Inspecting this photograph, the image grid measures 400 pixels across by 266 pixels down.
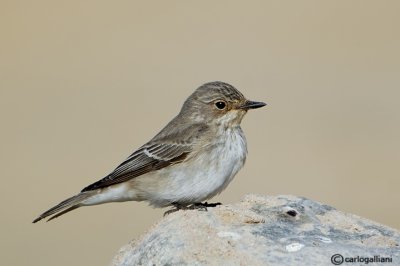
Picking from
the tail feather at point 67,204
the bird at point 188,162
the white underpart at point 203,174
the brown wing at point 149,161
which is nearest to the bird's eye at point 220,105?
the bird at point 188,162

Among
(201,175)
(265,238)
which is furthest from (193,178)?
(265,238)

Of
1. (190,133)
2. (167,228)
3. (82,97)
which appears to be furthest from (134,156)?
(82,97)

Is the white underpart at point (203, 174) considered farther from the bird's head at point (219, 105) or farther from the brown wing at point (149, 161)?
the bird's head at point (219, 105)

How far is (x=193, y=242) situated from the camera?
7.91 metres

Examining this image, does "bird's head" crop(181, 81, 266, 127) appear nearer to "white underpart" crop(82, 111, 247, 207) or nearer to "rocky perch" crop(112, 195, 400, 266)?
"white underpart" crop(82, 111, 247, 207)

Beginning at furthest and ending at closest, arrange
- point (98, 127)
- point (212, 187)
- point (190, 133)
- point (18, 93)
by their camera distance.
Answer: point (18, 93) < point (98, 127) < point (190, 133) < point (212, 187)

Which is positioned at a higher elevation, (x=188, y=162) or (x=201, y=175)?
(x=188, y=162)

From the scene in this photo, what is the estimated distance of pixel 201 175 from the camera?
10.2 m

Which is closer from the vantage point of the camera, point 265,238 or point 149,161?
point 265,238

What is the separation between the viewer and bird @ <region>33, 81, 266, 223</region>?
10188 mm

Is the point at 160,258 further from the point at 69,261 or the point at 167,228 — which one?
the point at 69,261

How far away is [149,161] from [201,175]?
2.62 feet

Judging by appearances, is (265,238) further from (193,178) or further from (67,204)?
(67,204)

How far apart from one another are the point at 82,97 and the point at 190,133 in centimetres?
1083
